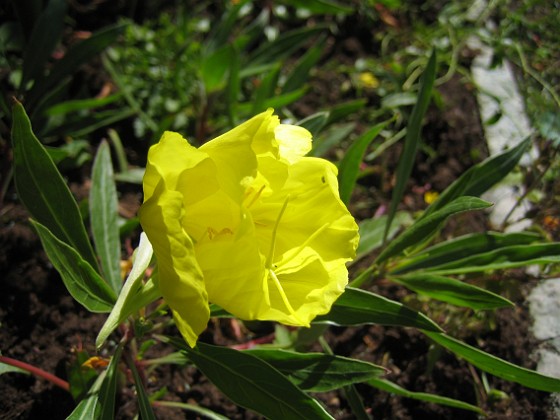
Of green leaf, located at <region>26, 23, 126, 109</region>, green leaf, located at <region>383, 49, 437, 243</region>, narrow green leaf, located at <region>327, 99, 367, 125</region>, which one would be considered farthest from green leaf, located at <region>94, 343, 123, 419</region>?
narrow green leaf, located at <region>327, 99, 367, 125</region>

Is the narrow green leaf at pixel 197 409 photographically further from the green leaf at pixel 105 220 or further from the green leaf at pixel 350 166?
the green leaf at pixel 350 166

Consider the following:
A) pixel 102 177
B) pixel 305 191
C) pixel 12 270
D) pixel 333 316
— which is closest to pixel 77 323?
pixel 12 270

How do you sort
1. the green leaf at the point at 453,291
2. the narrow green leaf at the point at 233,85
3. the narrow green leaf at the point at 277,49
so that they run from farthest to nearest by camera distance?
the narrow green leaf at the point at 277,49 → the narrow green leaf at the point at 233,85 → the green leaf at the point at 453,291

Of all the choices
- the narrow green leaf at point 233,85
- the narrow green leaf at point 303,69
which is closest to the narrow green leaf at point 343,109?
the narrow green leaf at point 303,69

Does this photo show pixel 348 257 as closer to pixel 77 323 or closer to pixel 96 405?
pixel 96 405

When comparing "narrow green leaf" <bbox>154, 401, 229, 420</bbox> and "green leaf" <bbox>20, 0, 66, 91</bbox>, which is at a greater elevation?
"green leaf" <bbox>20, 0, 66, 91</bbox>

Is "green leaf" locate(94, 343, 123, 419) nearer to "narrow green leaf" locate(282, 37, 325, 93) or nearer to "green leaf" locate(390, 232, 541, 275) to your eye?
"green leaf" locate(390, 232, 541, 275)

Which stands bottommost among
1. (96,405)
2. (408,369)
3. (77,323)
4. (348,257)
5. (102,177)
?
(408,369)
